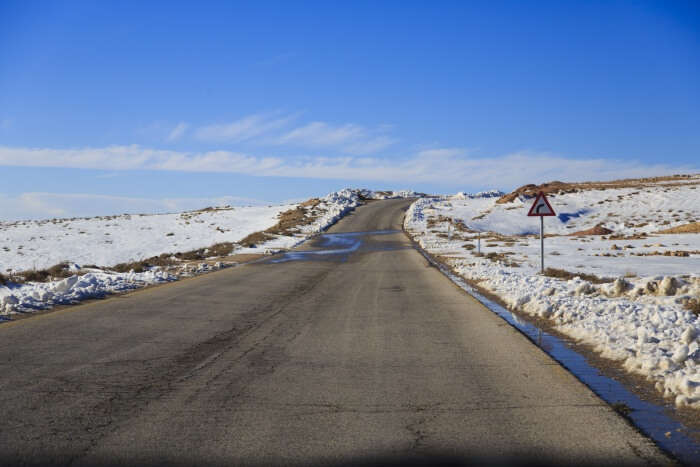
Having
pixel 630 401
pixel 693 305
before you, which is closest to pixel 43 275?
pixel 693 305

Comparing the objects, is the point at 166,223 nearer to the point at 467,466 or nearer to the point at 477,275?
the point at 477,275

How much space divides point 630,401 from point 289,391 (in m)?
3.41

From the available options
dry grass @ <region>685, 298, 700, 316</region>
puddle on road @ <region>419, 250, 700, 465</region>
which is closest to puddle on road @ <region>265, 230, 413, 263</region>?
dry grass @ <region>685, 298, 700, 316</region>

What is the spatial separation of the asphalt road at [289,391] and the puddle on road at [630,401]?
0.76ft

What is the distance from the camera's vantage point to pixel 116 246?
156 ft

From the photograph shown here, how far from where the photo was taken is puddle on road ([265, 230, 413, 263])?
93.6ft

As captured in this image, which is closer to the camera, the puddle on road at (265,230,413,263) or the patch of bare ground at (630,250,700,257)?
the patch of bare ground at (630,250,700,257)

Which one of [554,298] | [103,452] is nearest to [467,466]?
[103,452]

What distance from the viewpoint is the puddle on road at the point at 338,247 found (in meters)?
28.5

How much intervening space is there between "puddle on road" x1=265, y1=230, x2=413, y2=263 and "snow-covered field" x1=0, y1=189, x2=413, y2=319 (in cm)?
204

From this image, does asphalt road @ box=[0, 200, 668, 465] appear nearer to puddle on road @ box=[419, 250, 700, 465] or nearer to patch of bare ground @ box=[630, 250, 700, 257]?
puddle on road @ box=[419, 250, 700, 465]

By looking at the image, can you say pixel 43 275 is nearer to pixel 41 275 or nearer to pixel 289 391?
pixel 41 275

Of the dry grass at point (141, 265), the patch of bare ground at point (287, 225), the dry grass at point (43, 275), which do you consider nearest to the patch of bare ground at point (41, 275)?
the dry grass at point (43, 275)

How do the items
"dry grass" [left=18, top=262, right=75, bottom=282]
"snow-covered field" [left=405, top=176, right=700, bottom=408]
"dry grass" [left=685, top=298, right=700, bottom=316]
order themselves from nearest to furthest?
"snow-covered field" [left=405, top=176, right=700, bottom=408], "dry grass" [left=685, top=298, right=700, bottom=316], "dry grass" [left=18, top=262, right=75, bottom=282]
